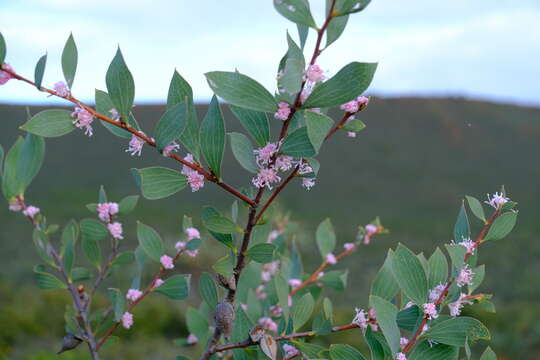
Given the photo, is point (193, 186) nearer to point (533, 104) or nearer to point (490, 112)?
point (490, 112)

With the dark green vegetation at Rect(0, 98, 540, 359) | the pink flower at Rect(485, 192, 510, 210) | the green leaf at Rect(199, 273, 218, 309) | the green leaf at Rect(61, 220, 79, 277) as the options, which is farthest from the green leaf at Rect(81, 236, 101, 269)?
the dark green vegetation at Rect(0, 98, 540, 359)

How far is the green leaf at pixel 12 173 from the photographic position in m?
0.65

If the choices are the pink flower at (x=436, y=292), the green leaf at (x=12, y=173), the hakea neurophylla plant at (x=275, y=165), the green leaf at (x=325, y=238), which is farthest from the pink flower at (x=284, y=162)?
the green leaf at (x=325, y=238)

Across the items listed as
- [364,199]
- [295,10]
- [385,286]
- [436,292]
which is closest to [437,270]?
[436,292]

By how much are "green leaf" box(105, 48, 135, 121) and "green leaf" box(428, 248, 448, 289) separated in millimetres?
367

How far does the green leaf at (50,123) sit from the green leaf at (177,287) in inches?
12.0

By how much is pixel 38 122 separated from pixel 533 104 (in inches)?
824

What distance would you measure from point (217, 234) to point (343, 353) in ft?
0.60

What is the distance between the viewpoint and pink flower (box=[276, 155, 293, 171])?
52cm

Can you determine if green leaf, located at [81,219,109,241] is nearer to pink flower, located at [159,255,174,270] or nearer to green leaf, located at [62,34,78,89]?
pink flower, located at [159,255,174,270]

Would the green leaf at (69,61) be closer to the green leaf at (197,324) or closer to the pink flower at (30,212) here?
the pink flower at (30,212)

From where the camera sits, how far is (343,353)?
55 cm

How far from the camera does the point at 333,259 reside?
1108mm

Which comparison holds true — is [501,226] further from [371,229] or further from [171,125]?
[371,229]
